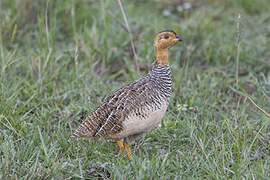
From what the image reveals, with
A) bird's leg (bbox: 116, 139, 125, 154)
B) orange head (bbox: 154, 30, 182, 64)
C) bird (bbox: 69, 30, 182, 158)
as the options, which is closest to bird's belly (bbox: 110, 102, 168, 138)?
bird (bbox: 69, 30, 182, 158)

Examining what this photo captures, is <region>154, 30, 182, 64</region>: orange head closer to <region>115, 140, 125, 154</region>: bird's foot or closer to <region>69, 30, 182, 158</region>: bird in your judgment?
<region>69, 30, 182, 158</region>: bird

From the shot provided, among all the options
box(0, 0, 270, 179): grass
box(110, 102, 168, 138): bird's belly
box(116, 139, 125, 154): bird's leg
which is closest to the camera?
box(0, 0, 270, 179): grass

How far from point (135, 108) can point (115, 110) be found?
0.20 metres

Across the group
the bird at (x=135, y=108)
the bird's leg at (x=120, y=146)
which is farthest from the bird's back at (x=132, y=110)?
the bird's leg at (x=120, y=146)

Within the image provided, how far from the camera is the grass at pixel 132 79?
12.4 ft


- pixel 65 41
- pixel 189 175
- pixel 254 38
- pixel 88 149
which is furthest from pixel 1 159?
pixel 254 38

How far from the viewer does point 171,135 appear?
460cm

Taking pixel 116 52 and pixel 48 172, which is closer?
pixel 48 172

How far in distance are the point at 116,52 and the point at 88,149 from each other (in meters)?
2.43

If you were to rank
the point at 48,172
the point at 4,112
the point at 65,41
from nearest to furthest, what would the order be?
the point at 48,172 < the point at 4,112 < the point at 65,41

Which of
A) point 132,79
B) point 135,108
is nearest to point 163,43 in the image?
A: point 135,108

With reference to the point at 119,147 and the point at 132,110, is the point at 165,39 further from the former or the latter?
the point at 119,147

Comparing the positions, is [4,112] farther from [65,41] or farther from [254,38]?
[254,38]

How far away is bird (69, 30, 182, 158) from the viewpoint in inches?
156
